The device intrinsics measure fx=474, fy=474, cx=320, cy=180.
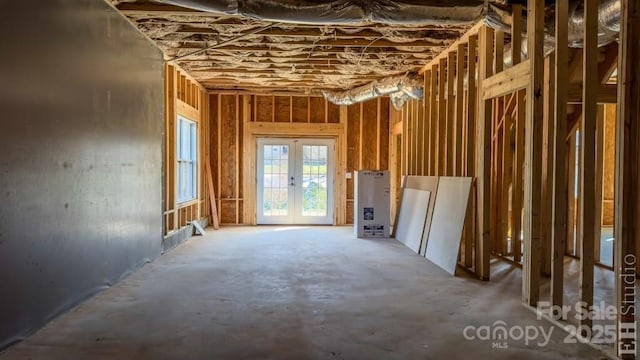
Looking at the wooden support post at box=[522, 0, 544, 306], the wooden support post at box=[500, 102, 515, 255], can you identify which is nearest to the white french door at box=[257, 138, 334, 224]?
the wooden support post at box=[500, 102, 515, 255]

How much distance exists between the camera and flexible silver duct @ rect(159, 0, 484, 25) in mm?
4285

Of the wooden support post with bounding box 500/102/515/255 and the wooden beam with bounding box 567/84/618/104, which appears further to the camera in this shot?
the wooden support post with bounding box 500/102/515/255

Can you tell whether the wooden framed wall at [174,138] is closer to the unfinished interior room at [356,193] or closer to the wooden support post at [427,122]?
the unfinished interior room at [356,193]

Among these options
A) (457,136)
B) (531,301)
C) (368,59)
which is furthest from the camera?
(368,59)

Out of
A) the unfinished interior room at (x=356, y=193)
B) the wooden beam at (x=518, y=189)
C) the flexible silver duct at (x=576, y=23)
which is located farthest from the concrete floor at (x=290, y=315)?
the flexible silver duct at (x=576, y=23)

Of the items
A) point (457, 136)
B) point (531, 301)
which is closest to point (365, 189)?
point (457, 136)

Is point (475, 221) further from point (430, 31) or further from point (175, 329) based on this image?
point (175, 329)

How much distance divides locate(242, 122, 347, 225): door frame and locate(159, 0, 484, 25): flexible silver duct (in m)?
5.47

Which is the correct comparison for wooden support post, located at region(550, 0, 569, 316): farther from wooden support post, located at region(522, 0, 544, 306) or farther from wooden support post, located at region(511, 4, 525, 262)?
wooden support post, located at region(511, 4, 525, 262)

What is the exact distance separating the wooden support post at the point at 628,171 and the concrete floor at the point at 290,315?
0.95 ft

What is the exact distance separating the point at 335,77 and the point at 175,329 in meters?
5.89

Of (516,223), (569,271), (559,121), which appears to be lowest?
(569,271)

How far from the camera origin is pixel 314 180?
10.0 metres

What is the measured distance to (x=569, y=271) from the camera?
17.8ft
